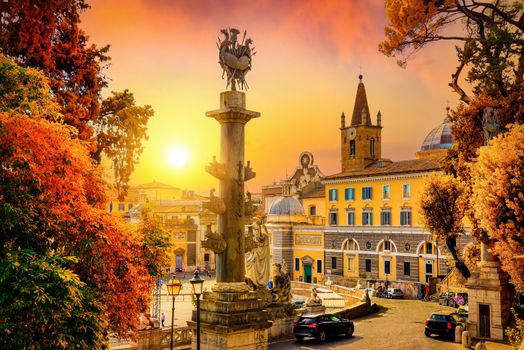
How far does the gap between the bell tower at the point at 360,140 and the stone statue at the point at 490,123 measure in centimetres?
4527

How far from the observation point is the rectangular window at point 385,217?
51.1m

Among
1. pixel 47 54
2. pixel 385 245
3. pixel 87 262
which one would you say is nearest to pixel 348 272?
pixel 385 245

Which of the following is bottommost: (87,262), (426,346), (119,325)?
Answer: (426,346)

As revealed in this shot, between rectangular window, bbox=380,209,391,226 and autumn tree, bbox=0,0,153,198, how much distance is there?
34.8m

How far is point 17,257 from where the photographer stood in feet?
27.5

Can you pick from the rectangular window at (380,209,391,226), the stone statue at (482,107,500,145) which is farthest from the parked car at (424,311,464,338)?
the rectangular window at (380,209,391,226)

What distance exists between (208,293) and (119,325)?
7.61ft

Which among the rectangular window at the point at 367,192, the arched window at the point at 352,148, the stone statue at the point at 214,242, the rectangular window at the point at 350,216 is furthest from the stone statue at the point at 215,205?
the arched window at the point at 352,148

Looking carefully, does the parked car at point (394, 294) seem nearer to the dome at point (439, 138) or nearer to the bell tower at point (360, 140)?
the bell tower at point (360, 140)

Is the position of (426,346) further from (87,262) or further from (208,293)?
(87,262)

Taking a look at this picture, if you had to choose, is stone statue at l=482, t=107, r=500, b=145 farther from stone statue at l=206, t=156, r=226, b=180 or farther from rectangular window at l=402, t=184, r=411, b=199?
rectangular window at l=402, t=184, r=411, b=199

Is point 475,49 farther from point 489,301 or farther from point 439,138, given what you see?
point 439,138

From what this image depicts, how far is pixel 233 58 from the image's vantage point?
1323 cm

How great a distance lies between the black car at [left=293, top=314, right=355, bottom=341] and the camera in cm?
2186
